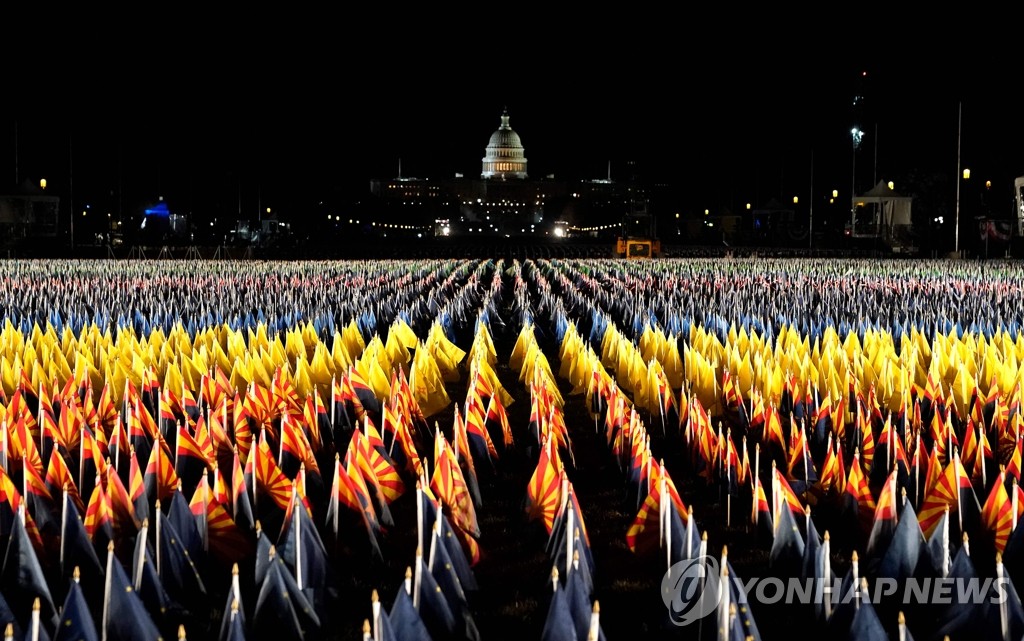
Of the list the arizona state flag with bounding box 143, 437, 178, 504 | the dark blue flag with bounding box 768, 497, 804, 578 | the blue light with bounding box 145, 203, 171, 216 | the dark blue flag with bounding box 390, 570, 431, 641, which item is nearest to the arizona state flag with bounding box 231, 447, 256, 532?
the arizona state flag with bounding box 143, 437, 178, 504

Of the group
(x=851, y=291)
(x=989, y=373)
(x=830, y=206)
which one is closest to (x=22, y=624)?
(x=989, y=373)

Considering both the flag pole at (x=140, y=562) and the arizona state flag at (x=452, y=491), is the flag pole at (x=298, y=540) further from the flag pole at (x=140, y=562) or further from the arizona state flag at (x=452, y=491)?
the arizona state flag at (x=452, y=491)

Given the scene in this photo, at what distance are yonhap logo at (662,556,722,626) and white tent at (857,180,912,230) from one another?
70435mm

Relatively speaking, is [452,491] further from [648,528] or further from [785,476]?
[785,476]

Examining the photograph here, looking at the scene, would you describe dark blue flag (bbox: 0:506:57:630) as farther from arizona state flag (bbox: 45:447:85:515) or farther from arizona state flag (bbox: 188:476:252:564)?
arizona state flag (bbox: 45:447:85:515)

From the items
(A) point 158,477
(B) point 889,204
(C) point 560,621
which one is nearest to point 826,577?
(C) point 560,621

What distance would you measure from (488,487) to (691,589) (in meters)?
3.64

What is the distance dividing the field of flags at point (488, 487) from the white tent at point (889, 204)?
58.2 m

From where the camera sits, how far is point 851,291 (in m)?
27.3

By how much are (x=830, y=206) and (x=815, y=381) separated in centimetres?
10533

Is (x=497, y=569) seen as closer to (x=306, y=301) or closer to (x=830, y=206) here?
(x=306, y=301)

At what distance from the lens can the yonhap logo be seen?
5.84 metres

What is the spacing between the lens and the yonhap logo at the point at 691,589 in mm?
5844
